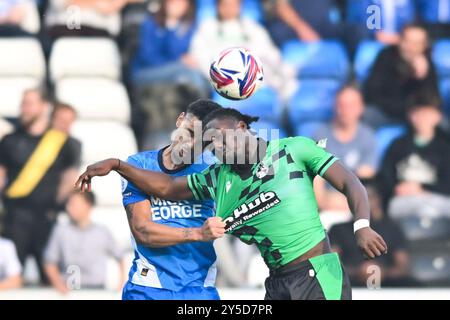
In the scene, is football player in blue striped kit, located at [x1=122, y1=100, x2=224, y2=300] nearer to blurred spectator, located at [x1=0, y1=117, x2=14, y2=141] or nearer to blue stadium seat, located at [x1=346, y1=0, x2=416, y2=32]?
blurred spectator, located at [x1=0, y1=117, x2=14, y2=141]

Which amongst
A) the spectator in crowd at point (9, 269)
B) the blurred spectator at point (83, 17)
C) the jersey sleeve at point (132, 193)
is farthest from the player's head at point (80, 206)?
the jersey sleeve at point (132, 193)

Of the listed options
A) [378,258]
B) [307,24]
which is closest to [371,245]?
[378,258]

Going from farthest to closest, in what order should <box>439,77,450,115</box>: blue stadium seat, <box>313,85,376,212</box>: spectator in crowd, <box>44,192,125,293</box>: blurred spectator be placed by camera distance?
1. <box>439,77,450,115</box>: blue stadium seat
2. <box>313,85,376,212</box>: spectator in crowd
3. <box>44,192,125,293</box>: blurred spectator

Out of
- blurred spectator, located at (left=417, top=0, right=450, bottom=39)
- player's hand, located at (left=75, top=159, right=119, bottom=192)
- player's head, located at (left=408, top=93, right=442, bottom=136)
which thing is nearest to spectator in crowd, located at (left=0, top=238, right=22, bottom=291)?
player's hand, located at (left=75, top=159, right=119, bottom=192)

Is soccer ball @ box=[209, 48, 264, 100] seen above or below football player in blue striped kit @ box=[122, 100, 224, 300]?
above

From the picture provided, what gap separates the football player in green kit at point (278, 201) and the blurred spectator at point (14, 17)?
570 centimetres

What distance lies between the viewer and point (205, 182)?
693cm

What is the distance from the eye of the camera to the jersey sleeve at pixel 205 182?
272 inches

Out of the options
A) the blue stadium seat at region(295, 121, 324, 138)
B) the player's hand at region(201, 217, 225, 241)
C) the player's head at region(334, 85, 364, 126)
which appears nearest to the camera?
the player's hand at region(201, 217, 225, 241)

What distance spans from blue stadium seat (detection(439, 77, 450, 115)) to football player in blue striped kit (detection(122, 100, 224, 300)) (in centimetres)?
528

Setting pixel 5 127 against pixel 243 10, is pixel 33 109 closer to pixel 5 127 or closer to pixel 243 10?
pixel 5 127

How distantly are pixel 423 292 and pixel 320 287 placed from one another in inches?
130

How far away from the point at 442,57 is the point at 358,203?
6141 millimetres

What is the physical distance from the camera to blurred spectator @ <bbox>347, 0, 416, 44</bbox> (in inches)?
471
